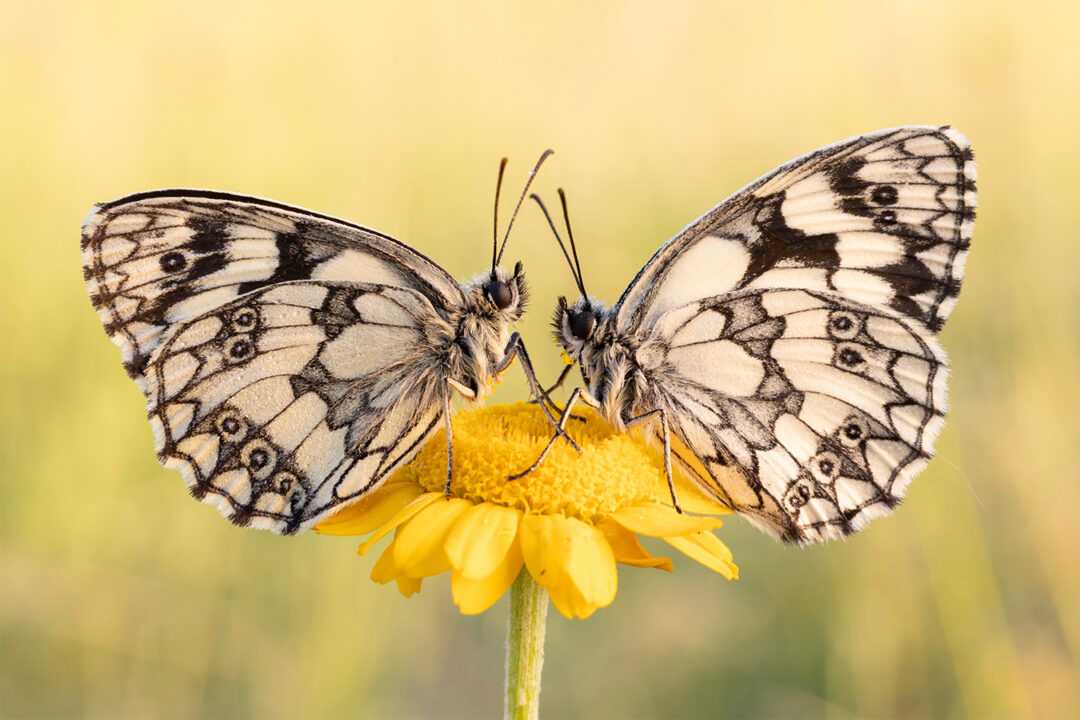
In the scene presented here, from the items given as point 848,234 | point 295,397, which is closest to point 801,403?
point 848,234

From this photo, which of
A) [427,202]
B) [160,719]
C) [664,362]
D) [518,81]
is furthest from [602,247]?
[160,719]

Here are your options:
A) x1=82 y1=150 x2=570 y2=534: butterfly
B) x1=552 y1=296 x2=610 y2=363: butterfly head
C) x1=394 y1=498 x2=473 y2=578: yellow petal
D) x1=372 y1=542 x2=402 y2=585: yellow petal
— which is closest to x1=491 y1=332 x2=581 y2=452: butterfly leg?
x1=82 y1=150 x2=570 y2=534: butterfly

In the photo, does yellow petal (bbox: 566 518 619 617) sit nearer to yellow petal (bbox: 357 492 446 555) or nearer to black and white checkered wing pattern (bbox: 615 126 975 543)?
yellow petal (bbox: 357 492 446 555)

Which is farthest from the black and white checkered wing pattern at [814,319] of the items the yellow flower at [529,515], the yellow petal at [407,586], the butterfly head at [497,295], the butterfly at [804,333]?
the yellow petal at [407,586]

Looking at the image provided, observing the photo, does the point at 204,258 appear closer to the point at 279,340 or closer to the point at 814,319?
the point at 279,340
